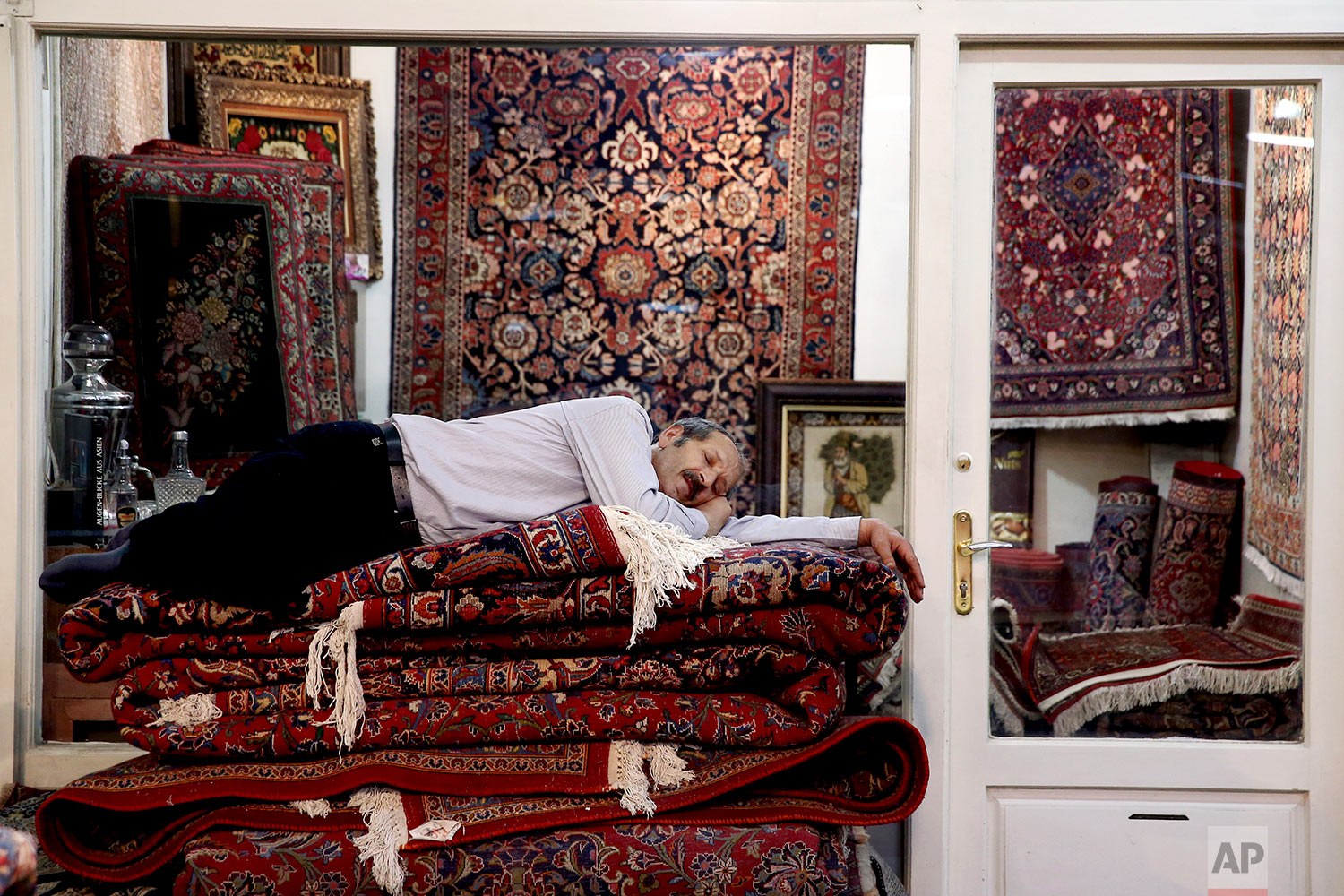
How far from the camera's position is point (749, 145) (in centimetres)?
234

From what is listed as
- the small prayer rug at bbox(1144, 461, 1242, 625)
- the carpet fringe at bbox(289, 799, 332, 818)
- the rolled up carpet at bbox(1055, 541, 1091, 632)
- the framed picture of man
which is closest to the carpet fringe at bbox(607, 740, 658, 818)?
the carpet fringe at bbox(289, 799, 332, 818)

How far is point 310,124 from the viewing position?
2.32 m

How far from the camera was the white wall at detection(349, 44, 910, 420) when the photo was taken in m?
2.17

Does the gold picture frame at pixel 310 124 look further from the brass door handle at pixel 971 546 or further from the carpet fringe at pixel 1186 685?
the carpet fringe at pixel 1186 685

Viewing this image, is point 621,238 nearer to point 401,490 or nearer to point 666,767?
point 401,490

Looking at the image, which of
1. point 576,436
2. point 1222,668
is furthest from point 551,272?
point 1222,668

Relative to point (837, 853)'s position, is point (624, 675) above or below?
above

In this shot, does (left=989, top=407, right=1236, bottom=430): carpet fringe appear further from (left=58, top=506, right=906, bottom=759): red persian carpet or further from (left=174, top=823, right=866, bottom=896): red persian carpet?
(left=174, top=823, right=866, bottom=896): red persian carpet

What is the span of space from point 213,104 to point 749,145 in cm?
122

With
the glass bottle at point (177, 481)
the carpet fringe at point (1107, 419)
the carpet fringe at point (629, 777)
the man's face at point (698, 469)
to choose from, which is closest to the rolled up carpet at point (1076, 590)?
the carpet fringe at point (1107, 419)

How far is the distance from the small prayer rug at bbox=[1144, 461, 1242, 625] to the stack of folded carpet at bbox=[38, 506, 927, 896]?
967mm

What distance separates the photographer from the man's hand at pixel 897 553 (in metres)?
1.69

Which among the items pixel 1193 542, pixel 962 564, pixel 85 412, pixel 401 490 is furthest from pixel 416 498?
pixel 1193 542

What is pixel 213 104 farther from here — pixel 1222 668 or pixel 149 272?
pixel 1222 668
